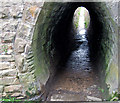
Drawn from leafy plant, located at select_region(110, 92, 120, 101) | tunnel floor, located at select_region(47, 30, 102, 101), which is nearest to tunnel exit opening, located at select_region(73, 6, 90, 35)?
tunnel floor, located at select_region(47, 30, 102, 101)

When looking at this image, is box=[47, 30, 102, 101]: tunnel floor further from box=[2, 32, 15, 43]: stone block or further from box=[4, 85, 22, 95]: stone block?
box=[2, 32, 15, 43]: stone block

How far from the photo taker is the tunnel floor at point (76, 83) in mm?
3330

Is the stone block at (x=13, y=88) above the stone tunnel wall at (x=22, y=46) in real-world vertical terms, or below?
below

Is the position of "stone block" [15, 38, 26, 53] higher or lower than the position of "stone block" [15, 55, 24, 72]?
higher

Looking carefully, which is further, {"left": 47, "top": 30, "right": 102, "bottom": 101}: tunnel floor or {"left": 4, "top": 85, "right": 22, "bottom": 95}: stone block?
{"left": 47, "top": 30, "right": 102, "bottom": 101}: tunnel floor

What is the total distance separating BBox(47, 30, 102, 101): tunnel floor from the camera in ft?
10.9

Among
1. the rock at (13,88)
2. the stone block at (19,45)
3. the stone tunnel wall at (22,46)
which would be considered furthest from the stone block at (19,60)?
the rock at (13,88)

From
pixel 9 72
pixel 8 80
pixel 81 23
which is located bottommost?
pixel 8 80

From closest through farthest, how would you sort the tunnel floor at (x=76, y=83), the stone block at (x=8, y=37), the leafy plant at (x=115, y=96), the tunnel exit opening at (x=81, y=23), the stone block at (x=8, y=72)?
the leafy plant at (x=115, y=96) → the stone block at (x=8, y=37) → the stone block at (x=8, y=72) → the tunnel floor at (x=76, y=83) → the tunnel exit opening at (x=81, y=23)

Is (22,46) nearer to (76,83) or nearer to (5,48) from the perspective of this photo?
(5,48)

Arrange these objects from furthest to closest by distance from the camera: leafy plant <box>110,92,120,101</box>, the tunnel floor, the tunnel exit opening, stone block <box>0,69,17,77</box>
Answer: the tunnel exit opening < the tunnel floor < stone block <box>0,69,17,77</box> < leafy plant <box>110,92,120,101</box>

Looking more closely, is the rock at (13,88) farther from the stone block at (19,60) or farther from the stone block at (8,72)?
the stone block at (19,60)

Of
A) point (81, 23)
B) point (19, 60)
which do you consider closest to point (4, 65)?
point (19, 60)

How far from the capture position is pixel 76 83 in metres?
3.95
